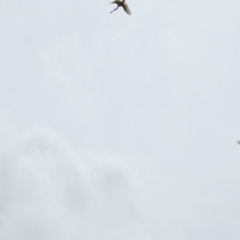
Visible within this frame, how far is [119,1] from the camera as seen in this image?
56.9 m
